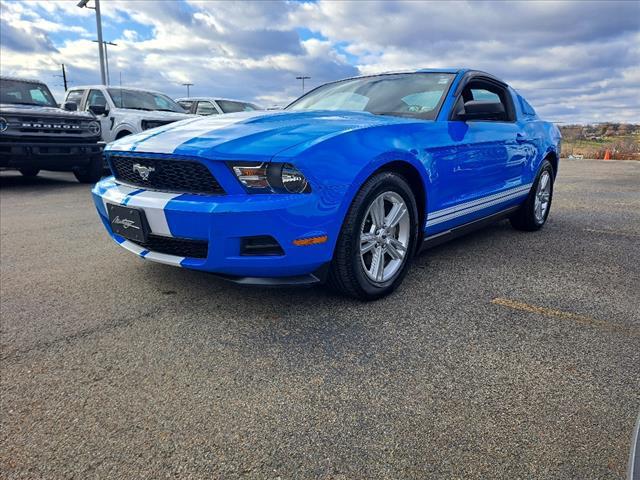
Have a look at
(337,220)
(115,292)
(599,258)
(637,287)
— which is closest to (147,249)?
(115,292)

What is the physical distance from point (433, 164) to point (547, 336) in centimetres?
124

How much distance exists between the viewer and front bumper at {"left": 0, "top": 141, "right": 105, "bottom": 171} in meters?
7.41

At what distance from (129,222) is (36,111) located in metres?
6.27

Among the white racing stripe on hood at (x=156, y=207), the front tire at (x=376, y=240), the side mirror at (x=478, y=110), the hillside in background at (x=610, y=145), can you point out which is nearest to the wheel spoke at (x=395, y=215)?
the front tire at (x=376, y=240)

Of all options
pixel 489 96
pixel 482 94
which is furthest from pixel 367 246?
pixel 489 96

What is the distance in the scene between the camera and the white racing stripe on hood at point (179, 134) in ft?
8.68

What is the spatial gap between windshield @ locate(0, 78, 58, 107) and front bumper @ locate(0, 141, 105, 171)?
131 centimetres

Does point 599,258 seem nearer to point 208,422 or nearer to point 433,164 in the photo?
point 433,164

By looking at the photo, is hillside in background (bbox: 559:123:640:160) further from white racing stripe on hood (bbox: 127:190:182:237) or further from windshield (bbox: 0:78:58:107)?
white racing stripe on hood (bbox: 127:190:182:237)

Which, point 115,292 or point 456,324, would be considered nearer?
point 456,324

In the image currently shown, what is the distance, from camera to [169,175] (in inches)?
103

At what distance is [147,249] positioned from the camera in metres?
2.80

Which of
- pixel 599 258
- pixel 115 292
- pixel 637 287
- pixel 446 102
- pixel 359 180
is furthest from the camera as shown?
pixel 599 258

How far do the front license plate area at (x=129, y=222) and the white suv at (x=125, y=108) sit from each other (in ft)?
23.0
